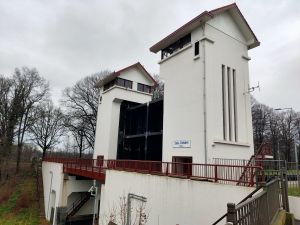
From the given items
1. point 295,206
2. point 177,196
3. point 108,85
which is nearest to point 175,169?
point 177,196

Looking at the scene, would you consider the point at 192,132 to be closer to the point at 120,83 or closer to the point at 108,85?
the point at 120,83

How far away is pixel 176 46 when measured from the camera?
752 inches

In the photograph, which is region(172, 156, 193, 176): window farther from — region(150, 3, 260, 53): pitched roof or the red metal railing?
region(150, 3, 260, 53): pitched roof

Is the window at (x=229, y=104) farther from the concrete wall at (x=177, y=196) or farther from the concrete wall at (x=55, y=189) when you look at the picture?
the concrete wall at (x=55, y=189)

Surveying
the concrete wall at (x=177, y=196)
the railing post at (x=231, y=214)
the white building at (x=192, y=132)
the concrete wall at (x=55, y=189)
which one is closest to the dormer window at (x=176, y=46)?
the white building at (x=192, y=132)

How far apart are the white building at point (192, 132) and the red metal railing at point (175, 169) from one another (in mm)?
73

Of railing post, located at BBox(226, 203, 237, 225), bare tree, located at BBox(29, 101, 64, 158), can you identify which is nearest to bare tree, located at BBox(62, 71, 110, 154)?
bare tree, located at BBox(29, 101, 64, 158)

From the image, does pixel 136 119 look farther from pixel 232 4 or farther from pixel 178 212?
pixel 178 212

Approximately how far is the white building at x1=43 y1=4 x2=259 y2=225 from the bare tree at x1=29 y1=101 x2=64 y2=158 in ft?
69.6

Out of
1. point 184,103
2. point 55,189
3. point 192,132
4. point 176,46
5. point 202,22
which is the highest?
point 202,22

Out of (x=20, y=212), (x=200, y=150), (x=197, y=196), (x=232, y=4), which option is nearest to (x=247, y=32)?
(x=232, y=4)

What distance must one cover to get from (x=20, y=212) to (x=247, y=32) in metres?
26.8

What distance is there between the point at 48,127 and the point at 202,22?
118 feet

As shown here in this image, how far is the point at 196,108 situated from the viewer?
16.0 meters
